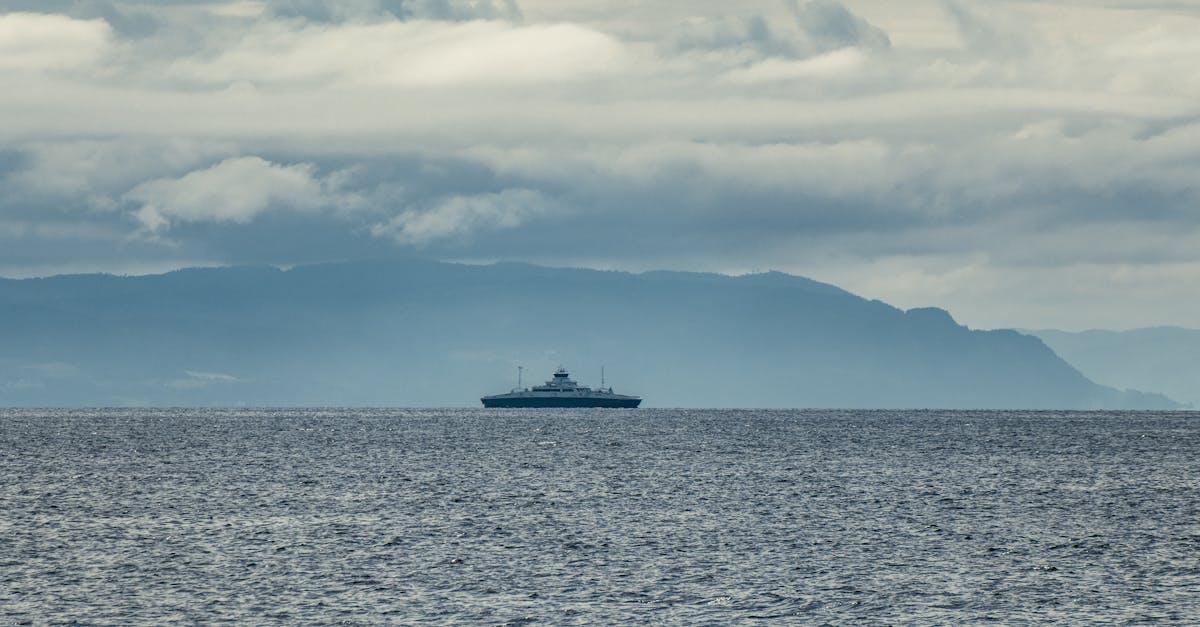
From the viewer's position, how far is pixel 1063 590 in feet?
240

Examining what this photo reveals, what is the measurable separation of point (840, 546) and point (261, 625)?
37.4 metres

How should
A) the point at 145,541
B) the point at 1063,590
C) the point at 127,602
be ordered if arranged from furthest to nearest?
the point at 145,541, the point at 1063,590, the point at 127,602

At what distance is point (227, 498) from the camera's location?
120000mm

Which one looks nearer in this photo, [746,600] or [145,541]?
[746,600]

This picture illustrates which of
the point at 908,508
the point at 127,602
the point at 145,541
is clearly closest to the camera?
the point at 127,602

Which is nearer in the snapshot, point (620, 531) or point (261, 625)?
point (261, 625)

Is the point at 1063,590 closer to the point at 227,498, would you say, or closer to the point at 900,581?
the point at 900,581

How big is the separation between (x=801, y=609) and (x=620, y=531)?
96.5 ft

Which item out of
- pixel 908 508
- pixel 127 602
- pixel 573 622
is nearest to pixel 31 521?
pixel 127 602

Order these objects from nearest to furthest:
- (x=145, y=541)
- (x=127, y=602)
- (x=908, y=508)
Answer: (x=127, y=602) < (x=145, y=541) < (x=908, y=508)

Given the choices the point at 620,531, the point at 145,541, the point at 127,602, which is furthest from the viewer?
the point at 620,531

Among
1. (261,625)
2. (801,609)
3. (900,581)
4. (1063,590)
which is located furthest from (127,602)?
(1063,590)

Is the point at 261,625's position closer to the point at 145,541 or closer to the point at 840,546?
the point at 145,541

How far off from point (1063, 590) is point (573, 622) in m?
23.6
